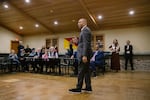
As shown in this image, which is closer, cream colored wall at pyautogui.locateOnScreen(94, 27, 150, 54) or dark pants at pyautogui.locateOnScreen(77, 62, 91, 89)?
dark pants at pyautogui.locateOnScreen(77, 62, 91, 89)

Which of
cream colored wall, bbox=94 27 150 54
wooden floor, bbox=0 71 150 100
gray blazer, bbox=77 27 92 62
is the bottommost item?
wooden floor, bbox=0 71 150 100

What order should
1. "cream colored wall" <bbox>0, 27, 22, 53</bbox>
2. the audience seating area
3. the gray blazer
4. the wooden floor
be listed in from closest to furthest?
1. the wooden floor
2. the gray blazer
3. the audience seating area
4. "cream colored wall" <bbox>0, 27, 22, 53</bbox>

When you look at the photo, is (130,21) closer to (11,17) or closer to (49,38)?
(49,38)

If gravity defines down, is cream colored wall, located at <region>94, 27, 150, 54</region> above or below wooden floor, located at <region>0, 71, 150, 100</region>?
above

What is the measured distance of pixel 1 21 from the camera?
33.8 feet

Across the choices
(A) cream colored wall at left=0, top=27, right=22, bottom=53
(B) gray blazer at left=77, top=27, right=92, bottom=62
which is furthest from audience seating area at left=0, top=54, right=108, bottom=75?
(A) cream colored wall at left=0, top=27, right=22, bottom=53

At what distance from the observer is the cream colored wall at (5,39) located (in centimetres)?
1098

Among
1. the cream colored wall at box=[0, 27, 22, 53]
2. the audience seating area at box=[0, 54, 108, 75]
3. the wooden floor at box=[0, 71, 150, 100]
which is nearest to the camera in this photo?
the wooden floor at box=[0, 71, 150, 100]

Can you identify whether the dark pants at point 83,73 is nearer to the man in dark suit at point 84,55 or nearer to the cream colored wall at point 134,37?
the man in dark suit at point 84,55

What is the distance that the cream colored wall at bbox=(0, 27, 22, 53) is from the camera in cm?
1098

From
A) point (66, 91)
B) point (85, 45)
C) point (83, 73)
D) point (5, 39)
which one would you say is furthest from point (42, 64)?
point (5, 39)

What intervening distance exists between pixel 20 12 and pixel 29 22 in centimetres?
130

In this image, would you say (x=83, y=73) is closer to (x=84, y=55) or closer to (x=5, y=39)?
(x=84, y=55)

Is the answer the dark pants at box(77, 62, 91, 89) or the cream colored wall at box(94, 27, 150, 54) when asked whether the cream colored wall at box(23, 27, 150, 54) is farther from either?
the dark pants at box(77, 62, 91, 89)
